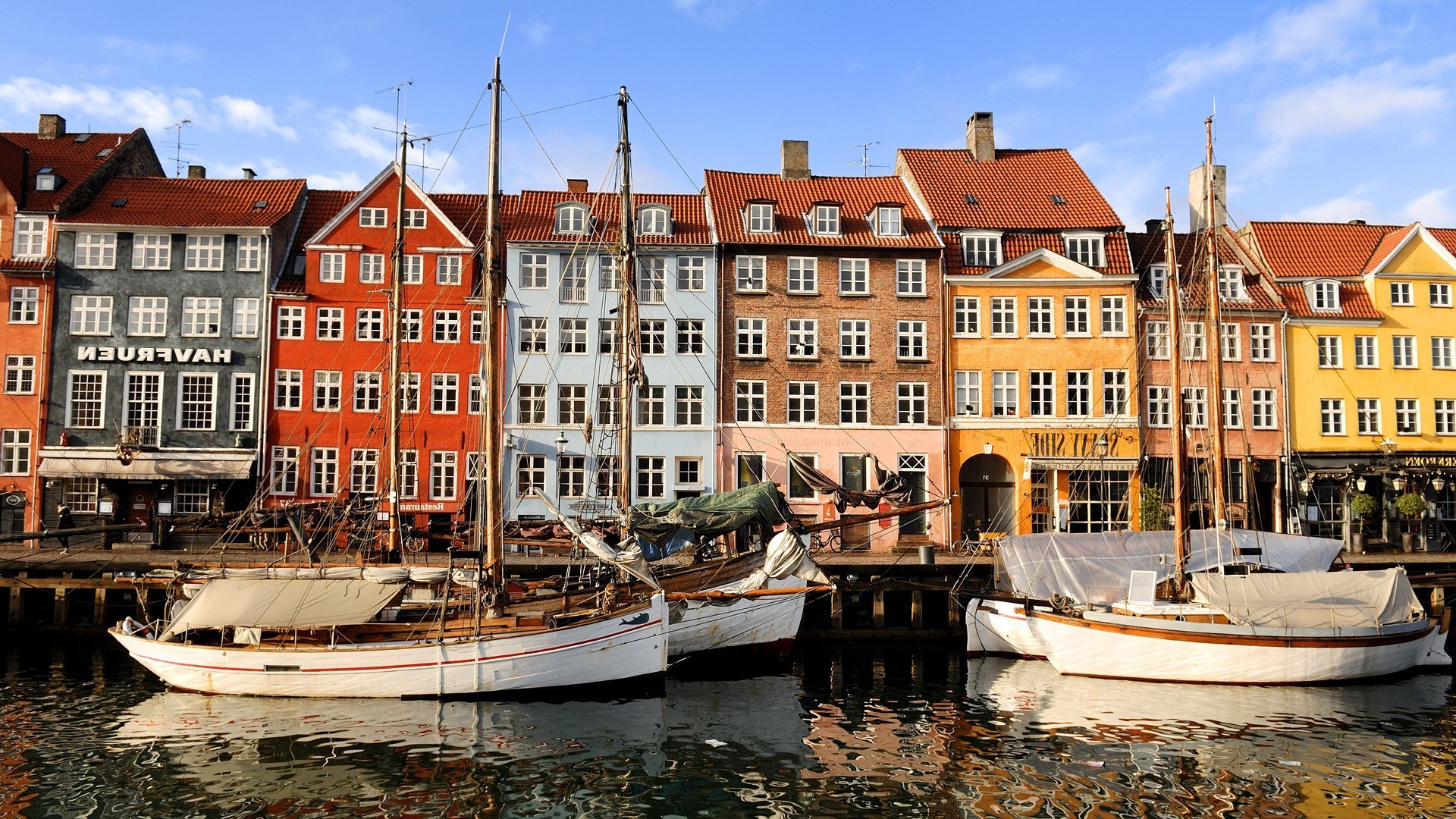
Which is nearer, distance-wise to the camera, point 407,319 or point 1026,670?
point 1026,670

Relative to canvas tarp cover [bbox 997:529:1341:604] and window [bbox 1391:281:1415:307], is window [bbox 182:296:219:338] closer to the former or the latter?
canvas tarp cover [bbox 997:529:1341:604]

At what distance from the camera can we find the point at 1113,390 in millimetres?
44531

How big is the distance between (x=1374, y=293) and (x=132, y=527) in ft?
162

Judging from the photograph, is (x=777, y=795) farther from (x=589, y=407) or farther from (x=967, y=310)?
(x=967, y=310)

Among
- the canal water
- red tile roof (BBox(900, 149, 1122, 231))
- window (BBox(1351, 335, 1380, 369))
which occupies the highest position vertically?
red tile roof (BBox(900, 149, 1122, 231))

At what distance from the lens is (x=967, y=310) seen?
147ft

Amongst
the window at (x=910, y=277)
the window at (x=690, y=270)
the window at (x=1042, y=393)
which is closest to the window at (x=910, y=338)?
the window at (x=910, y=277)

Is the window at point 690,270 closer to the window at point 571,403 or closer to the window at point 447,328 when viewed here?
the window at point 571,403

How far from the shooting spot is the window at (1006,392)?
4444cm

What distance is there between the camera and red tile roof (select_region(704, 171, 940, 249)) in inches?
1766

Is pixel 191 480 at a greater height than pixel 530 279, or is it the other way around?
pixel 530 279

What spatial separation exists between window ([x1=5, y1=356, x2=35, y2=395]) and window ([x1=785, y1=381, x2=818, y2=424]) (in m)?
30.2

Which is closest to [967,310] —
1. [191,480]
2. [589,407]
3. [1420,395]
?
[589,407]

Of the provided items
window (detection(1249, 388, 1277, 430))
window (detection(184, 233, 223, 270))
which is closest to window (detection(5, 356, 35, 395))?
window (detection(184, 233, 223, 270))
